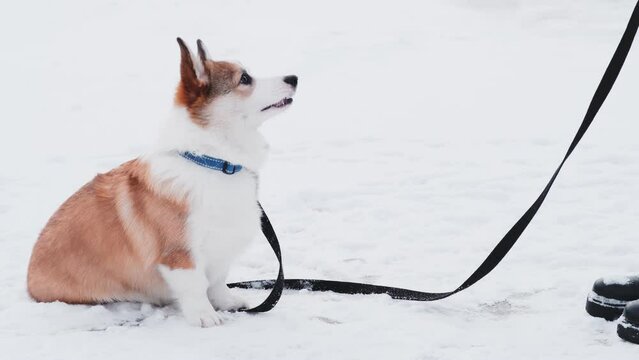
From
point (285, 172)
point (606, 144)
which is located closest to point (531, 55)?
point (606, 144)

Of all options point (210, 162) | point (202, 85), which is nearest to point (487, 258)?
point (210, 162)

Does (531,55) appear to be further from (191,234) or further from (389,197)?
(191,234)

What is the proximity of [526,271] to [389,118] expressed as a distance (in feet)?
11.6

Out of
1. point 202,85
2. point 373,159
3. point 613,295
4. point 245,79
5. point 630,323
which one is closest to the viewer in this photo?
point 630,323

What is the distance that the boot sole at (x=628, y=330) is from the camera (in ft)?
9.31

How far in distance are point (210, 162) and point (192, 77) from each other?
37 cm

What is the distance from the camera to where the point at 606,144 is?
5812 mm

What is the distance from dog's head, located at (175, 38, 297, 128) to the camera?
3.17 m

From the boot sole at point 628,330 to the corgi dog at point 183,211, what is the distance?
5.16 feet

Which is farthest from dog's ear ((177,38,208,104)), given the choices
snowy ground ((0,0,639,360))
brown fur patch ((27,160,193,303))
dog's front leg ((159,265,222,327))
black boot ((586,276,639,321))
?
black boot ((586,276,639,321))

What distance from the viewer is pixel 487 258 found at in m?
3.03

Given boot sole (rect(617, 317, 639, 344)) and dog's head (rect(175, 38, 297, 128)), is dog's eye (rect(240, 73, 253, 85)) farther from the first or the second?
boot sole (rect(617, 317, 639, 344))

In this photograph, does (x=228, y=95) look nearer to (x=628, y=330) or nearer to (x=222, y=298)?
(x=222, y=298)

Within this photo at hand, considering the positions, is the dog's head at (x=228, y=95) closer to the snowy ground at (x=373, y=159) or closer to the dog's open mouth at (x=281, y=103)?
the dog's open mouth at (x=281, y=103)
